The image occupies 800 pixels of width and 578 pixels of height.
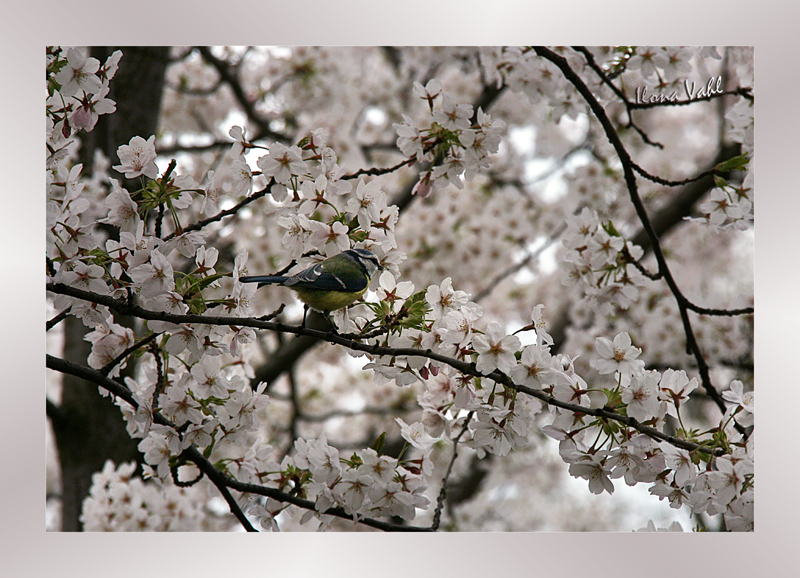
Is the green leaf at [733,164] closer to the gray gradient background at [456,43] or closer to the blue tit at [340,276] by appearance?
the gray gradient background at [456,43]

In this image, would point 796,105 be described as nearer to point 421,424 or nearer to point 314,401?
point 421,424

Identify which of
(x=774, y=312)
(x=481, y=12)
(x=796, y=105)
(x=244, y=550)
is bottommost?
(x=244, y=550)

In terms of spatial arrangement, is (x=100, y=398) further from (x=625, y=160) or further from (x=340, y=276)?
(x=625, y=160)

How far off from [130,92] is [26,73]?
0.82 m

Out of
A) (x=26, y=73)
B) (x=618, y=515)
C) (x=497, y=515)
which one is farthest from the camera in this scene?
(x=497, y=515)

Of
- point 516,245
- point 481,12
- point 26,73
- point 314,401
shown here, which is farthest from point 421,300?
point 314,401

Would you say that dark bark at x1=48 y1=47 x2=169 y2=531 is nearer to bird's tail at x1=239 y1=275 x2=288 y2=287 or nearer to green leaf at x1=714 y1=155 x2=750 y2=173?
bird's tail at x1=239 y1=275 x2=288 y2=287

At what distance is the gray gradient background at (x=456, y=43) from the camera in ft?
5.70

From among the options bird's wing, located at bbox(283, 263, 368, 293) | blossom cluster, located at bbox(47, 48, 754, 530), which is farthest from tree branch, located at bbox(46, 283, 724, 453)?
bird's wing, located at bbox(283, 263, 368, 293)

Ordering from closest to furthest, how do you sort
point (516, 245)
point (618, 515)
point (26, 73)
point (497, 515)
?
point (26, 73), point (516, 245), point (618, 515), point (497, 515)

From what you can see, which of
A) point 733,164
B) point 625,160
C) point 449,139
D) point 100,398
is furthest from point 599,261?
point 100,398

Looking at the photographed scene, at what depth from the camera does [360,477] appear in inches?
53.8

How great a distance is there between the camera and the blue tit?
139cm

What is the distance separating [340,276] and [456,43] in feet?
2.46
